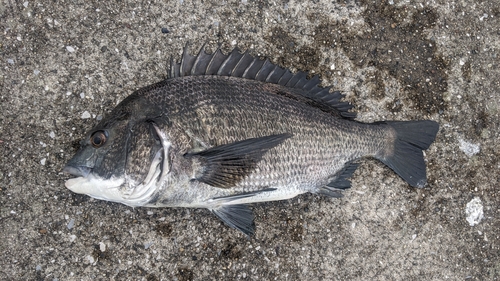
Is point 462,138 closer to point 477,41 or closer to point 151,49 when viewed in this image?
point 477,41

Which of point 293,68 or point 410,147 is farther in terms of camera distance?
point 293,68

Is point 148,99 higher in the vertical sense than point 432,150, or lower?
higher

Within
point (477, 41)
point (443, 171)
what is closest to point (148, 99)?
point (443, 171)

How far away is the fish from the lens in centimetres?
222

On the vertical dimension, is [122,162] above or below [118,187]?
above

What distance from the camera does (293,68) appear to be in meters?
3.07

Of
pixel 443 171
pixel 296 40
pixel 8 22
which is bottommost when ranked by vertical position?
pixel 443 171

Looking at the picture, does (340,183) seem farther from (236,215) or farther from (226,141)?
(226,141)

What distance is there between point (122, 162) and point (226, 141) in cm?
64

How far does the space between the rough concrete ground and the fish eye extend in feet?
1.94

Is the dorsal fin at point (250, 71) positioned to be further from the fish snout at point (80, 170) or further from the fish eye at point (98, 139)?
the fish snout at point (80, 170)

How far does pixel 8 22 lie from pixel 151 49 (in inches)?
41.6

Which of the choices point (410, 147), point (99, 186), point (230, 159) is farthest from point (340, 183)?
point (99, 186)

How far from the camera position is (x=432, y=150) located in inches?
125
